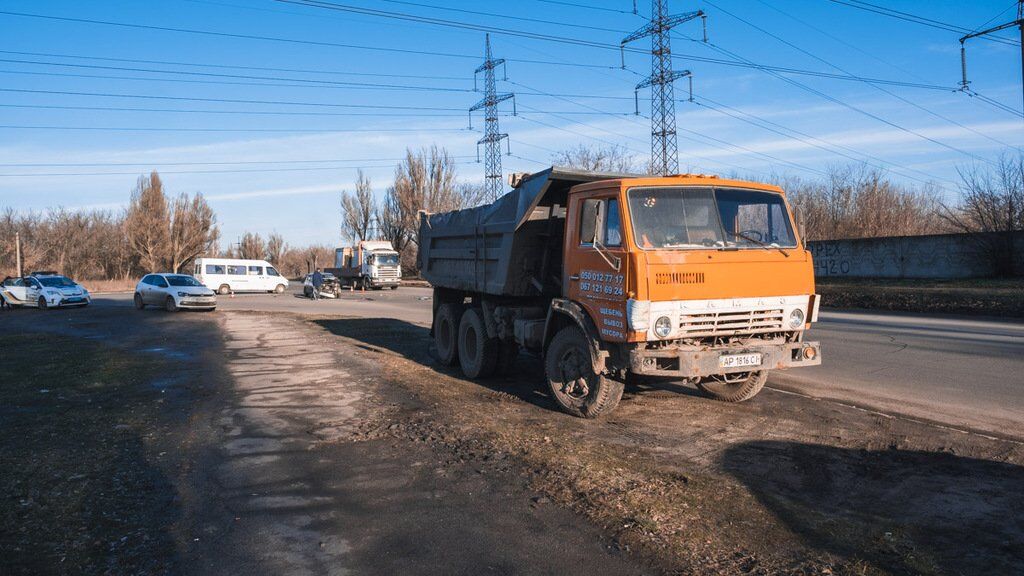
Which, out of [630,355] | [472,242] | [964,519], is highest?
[472,242]

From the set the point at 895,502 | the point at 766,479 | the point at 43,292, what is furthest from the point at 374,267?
the point at 895,502

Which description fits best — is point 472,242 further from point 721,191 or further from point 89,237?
point 89,237

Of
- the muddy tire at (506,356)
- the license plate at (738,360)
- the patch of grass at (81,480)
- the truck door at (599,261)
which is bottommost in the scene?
the patch of grass at (81,480)

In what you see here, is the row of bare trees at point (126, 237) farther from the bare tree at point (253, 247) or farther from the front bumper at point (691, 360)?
the front bumper at point (691, 360)

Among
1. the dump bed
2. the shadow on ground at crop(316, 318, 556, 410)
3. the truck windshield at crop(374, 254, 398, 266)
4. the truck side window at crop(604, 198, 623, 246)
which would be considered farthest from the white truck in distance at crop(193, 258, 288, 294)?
the truck side window at crop(604, 198, 623, 246)

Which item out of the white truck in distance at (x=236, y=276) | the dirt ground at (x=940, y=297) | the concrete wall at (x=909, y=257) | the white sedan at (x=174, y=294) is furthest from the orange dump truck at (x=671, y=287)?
the white truck in distance at (x=236, y=276)

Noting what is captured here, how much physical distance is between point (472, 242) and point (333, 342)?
5.73m

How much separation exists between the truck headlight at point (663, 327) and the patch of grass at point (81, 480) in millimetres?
4261

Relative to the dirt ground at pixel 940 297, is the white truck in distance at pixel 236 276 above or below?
above

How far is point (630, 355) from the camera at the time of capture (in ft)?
21.2

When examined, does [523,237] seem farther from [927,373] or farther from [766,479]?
[927,373]

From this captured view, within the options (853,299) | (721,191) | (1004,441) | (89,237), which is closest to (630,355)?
(721,191)

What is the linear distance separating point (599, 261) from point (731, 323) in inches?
57.2

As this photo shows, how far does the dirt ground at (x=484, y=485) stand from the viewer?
3842 mm
